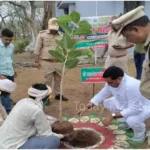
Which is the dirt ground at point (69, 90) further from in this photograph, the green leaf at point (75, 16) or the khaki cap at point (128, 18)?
the khaki cap at point (128, 18)

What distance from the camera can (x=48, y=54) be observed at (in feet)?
16.2

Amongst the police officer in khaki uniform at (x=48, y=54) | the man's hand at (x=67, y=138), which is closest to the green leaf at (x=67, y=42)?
the man's hand at (x=67, y=138)

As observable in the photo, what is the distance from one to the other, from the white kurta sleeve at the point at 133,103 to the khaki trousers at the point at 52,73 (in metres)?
1.83

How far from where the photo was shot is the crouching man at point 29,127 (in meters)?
2.68

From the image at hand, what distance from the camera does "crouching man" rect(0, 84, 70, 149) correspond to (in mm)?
2679

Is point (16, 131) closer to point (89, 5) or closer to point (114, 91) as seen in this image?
point (114, 91)

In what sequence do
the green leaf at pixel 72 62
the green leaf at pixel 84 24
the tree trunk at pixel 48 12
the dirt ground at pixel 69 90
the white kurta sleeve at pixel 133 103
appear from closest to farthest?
1. the white kurta sleeve at pixel 133 103
2. the green leaf at pixel 84 24
3. the green leaf at pixel 72 62
4. the dirt ground at pixel 69 90
5. the tree trunk at pixel 48 12

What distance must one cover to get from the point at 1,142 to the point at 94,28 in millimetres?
6550

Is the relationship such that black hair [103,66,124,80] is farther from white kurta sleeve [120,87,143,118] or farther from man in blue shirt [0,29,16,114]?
man in blue shirt [0,29,16,114]

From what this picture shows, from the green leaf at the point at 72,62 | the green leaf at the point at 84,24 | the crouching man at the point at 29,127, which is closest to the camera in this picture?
the crouching man at the point at 29,127

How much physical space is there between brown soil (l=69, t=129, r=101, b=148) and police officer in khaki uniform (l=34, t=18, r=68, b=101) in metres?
1.57

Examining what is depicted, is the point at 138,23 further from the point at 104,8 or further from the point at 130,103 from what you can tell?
the point at 104,8

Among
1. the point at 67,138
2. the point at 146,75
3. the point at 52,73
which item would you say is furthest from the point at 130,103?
the point at 52,73

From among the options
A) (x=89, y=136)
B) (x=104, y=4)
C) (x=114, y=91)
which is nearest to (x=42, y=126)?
(x=89, y=136)
